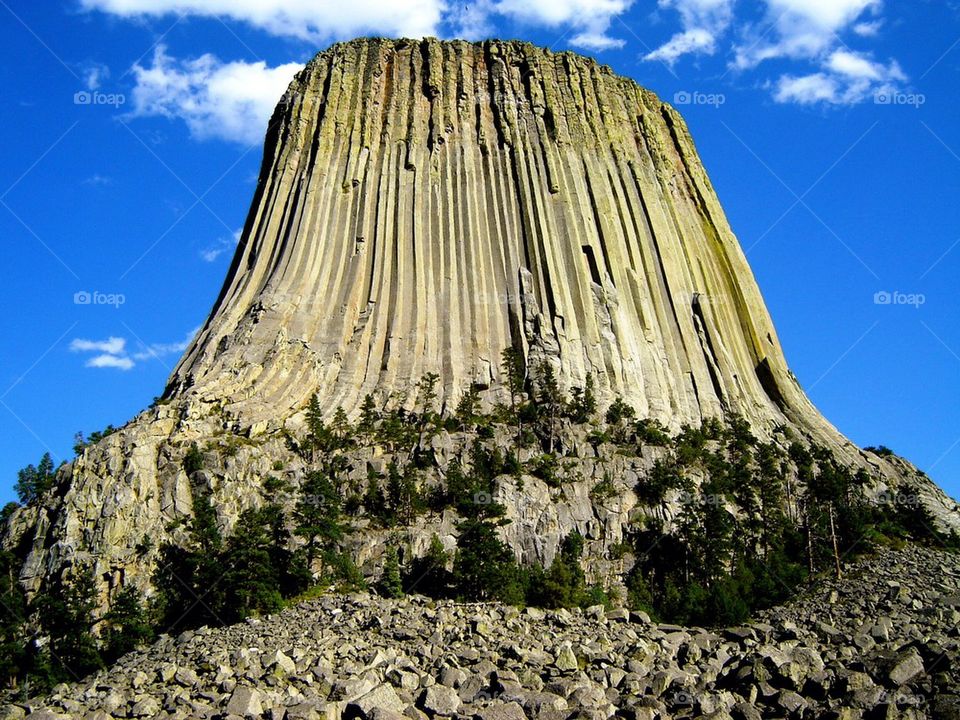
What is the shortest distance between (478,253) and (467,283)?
7.62 feet

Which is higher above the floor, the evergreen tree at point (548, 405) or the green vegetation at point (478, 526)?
the evergreen tree at point (548, 405)

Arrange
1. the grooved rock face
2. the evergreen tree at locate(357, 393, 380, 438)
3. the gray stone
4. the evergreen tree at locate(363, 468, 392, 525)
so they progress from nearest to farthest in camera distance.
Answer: the gray stone, the evergreen tree at locate(363, 468, 392, 525), the evergreen tree at locate(357, 393, 380, 438), the grooved rock face

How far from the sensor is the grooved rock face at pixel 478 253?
2163 inches

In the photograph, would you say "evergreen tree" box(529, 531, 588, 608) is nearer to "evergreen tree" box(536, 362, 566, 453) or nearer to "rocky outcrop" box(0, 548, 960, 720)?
"rocky outcrop" box(0, 548, 960, 720)

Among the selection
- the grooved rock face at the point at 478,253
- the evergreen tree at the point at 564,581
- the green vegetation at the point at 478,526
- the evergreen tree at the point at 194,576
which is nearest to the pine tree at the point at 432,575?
the green vegetation at the point at 478,526

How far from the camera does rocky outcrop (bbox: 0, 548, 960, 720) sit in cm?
2259

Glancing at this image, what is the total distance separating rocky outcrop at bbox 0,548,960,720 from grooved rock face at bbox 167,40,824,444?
741 inches

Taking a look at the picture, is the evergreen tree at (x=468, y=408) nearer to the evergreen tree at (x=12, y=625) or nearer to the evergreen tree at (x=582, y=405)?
Answer: the evergreen tree at (x=582, y=405)

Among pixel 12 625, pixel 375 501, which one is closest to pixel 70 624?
pixel 12 625

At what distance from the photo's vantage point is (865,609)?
37.1 m

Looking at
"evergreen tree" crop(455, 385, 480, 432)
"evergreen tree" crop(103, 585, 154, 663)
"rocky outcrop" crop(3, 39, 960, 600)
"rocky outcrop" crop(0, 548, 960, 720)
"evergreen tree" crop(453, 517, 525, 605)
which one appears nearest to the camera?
"rocky outcrop" crop(0, 548, 960, 720)

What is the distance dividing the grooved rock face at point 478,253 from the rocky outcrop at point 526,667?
18.8 m

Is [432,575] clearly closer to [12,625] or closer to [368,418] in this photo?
[368,418]

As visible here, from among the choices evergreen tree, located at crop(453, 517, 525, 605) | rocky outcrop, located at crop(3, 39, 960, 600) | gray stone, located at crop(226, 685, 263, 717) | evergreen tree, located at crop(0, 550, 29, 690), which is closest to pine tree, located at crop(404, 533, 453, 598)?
evergreen tree, located at crop(453, 517, 525, 605)
